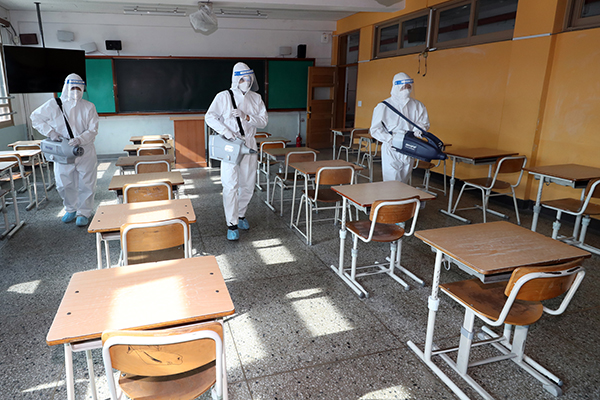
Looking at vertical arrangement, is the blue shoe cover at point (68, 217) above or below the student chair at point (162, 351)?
below

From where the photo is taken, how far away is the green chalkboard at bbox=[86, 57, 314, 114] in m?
8.24

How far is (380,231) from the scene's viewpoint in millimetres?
2902

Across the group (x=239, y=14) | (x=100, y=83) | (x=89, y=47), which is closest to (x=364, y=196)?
(x=239, y=14)

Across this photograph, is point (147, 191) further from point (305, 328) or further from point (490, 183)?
point (490, 183)

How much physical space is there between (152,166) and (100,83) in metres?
Answer: 5.49

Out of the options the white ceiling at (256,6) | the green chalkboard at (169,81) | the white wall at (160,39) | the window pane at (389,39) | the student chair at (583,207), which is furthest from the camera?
the green chalkboard at (169,81)

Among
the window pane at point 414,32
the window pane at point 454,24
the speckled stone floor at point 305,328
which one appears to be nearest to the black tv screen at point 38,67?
the speckled stone floor at point 305,328

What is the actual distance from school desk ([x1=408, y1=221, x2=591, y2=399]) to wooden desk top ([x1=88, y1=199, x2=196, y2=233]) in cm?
137

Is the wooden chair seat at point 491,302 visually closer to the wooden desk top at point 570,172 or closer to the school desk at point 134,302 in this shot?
the school desk at point 134,302

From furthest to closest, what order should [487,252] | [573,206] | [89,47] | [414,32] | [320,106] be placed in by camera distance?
1. [320,106]
2. [89,47]
3. [414,32]
4. [573,206]
5. [487,252]

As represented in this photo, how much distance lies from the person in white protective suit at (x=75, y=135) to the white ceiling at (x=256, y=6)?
95.7 inches

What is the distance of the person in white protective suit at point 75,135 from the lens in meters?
4.03

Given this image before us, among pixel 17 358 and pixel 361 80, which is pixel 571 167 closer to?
pixel 17 358

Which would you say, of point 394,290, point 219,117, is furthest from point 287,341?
point 219,117
